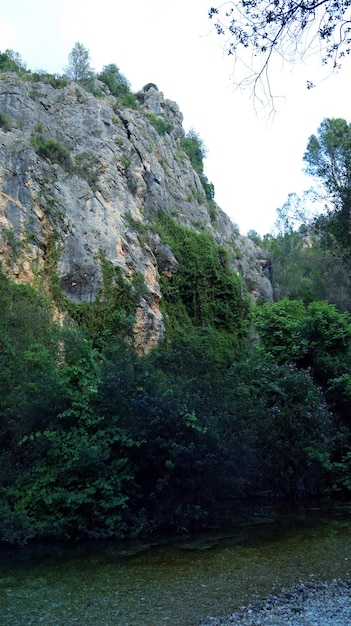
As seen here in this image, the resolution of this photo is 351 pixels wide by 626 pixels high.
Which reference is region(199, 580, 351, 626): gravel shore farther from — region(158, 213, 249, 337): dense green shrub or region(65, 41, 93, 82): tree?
region(65, 41, 93, 82): tree

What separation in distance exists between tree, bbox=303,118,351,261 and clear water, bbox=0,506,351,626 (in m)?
10.1

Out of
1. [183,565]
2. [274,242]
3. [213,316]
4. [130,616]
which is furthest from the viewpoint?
[274,242]

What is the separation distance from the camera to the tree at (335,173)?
1873cm

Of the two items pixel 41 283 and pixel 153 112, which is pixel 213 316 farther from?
pixel 153 112

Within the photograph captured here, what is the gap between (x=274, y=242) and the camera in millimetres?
58250

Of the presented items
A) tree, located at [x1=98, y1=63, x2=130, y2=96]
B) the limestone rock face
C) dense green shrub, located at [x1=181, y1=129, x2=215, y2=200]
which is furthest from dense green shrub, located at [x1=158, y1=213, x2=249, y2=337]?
dense green shrub, located at [x1=181, y1=129, x2=215, y2=200]

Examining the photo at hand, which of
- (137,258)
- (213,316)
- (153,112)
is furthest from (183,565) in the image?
(153,112)

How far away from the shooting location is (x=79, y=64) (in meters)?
43.9

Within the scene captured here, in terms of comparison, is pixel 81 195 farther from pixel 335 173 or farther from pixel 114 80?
pixel 114 80

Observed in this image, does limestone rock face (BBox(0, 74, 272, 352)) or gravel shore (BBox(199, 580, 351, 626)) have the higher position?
limestone rock face (BBox(0, 74, 272, 352))

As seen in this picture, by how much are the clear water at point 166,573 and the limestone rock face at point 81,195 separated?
13320 mm

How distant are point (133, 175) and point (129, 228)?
550 centimetres

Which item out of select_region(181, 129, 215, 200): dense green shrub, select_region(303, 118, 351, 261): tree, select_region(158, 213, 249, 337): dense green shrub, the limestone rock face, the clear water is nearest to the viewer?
the clear water

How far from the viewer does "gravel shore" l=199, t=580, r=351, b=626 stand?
21.3 ft
